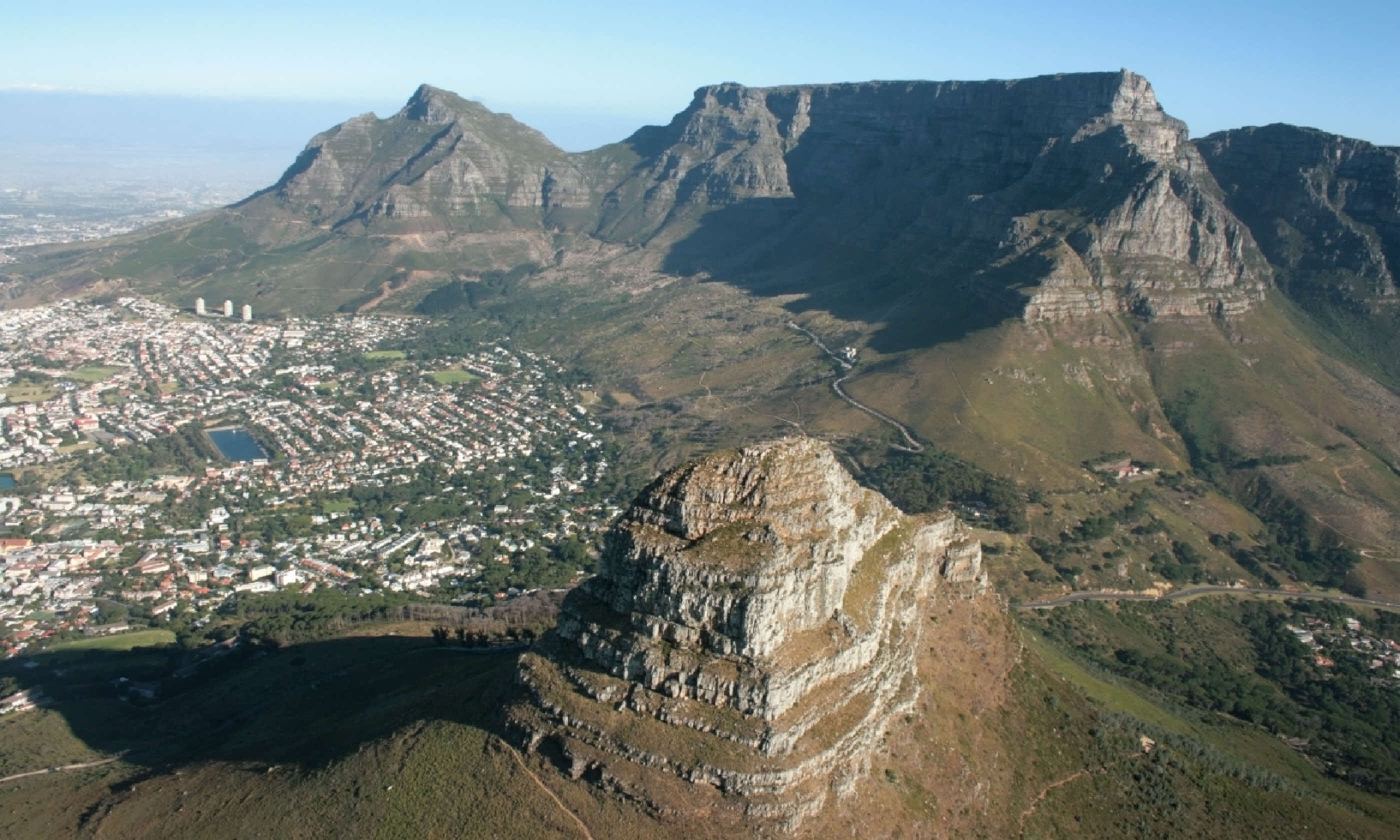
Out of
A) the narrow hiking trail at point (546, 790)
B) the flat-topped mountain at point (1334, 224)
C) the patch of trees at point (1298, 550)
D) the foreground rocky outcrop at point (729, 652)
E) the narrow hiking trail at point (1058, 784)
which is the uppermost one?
the flat-topped mountain at point (1334, 224)

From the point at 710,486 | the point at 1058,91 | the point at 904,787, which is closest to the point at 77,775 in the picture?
the point at 710,486

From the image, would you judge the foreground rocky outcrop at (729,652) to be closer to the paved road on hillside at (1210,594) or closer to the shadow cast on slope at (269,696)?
the shadow cast on slope at (269,696)

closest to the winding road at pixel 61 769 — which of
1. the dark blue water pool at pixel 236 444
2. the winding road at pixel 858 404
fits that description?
the dark blue water pool at pixel 236 444

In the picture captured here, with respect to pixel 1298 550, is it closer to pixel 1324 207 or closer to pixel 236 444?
pixel 1324 207

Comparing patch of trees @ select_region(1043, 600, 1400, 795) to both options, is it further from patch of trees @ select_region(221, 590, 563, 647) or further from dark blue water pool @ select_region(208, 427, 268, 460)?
dark blue water pool @ select_region(208, 427, 268, 460)

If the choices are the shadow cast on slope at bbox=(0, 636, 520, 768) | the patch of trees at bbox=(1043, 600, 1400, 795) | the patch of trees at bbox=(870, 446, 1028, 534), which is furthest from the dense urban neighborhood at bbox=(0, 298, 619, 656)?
the patch of trees at bbox=(1043, 600, 1400, 795)

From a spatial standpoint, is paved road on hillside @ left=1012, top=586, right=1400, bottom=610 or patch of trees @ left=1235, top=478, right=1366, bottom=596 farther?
patch of trees @ left=1235, top=478, right=1366, bottom=596
